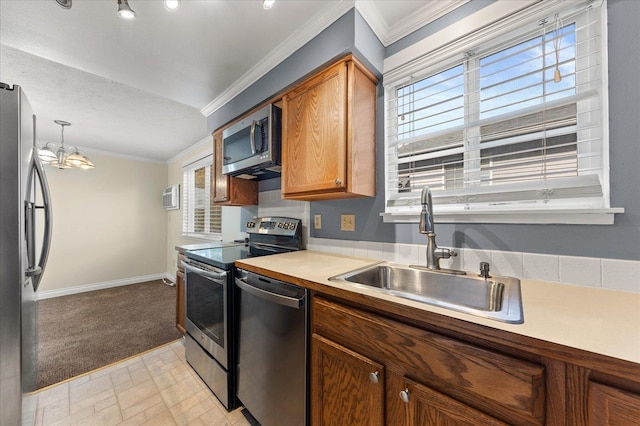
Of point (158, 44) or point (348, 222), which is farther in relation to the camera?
point (348, 222)

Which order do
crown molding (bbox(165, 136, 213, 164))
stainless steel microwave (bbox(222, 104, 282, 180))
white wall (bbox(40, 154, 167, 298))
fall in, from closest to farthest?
1. stainless steel microwave (bbox(222, 104, 282, 180))
2. crown molding (bbox(165, 136, 213, 164))
3. white wall (bbox(40, 154, 167, 298))

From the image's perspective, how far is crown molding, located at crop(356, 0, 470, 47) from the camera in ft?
4.33

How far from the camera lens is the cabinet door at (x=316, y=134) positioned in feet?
4.66

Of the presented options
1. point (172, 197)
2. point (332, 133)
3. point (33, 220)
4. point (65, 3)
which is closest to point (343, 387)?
point (332, 133)

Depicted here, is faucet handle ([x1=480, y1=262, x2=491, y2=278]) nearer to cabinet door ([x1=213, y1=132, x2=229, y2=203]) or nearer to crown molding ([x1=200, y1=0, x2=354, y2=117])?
crown molding ([x1=200, y1=0, x2=354, y2=117])

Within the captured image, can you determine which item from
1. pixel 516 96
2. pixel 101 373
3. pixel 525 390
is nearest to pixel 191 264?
pixel 101 373

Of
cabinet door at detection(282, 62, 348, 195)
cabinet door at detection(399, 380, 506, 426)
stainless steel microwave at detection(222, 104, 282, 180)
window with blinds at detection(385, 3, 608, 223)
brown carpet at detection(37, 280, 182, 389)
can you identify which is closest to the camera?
cabinet door at detection(399, 380, 506, 426)

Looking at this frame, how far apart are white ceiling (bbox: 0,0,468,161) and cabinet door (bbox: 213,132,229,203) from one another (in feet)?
1.17

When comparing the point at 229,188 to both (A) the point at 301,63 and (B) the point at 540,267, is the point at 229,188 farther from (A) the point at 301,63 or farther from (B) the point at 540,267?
(B) the point at 540,267

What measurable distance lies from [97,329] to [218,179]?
217 cm

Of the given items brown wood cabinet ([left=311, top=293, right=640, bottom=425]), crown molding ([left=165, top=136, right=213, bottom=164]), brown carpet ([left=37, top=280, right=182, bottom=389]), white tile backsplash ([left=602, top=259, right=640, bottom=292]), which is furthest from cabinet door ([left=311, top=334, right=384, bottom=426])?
crown molding ([left=165, top=136, right=213, bottom=164])

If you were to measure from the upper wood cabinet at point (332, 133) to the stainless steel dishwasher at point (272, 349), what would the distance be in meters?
0.68

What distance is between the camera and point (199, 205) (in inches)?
160

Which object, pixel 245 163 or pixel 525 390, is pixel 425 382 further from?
pixel 245 163
